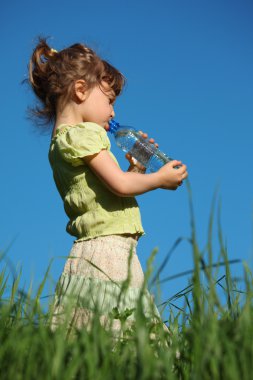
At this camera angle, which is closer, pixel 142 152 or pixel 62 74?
pixel 62 74

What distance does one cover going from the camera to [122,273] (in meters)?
2.69

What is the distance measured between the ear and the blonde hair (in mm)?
23

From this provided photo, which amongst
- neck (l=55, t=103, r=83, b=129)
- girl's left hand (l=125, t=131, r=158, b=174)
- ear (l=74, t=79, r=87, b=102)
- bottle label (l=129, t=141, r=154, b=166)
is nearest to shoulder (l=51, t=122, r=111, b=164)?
neck (l=55, t=103, r=83, b=129)

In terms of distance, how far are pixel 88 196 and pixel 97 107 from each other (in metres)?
0.55

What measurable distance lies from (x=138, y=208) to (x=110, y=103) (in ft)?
2.31

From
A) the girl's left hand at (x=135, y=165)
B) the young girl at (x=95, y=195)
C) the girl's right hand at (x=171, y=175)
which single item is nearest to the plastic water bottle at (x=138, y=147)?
the girl's left hand at (x=135, y=165)

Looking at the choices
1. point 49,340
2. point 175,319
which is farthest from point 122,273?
point 49,340

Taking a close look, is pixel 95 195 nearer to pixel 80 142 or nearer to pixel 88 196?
pixel 88 196

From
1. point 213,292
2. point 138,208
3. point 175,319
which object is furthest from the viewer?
point 138,208

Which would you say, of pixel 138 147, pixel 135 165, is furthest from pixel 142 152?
pixel 135 165

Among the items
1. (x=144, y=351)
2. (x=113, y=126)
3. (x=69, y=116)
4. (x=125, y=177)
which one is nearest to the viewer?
(x=144, y=351)

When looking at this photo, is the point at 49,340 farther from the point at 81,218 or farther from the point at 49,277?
the point at 81,218

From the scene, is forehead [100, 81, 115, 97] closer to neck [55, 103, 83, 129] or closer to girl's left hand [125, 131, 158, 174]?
neck [55, 103, 83, 129]

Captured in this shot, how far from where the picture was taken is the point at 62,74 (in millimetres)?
3285
